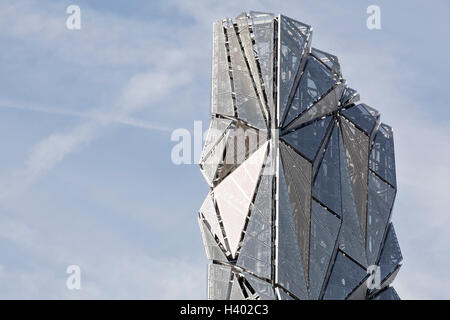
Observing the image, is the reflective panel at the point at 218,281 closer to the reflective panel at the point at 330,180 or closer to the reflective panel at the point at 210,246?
the reflective panel at the point at 210,246

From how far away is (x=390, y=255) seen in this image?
7044 centimetres

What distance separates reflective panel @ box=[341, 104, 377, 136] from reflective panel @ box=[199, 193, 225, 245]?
11589mm

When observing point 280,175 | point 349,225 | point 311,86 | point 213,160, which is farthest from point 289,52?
point 349,225

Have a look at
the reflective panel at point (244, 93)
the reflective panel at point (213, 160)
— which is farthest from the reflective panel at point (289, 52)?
the reflective panel at point (213, 160)

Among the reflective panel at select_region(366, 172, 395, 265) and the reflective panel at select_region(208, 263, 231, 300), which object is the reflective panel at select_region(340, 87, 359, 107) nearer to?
the reflective panel at select_region(366, 172, 395, 265)

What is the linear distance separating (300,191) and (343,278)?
6316 mm

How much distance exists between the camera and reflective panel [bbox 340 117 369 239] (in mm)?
68375

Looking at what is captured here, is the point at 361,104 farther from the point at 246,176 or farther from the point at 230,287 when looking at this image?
the point at 230,287

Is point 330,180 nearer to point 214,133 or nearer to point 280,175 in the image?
point 280,175

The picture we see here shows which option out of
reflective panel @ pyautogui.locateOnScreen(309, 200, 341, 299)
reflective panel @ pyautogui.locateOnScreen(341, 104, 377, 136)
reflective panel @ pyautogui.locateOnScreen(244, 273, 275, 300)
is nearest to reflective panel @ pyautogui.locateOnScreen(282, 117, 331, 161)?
reflective panel @ pyautogui.locateOnScreen(309, 200, 341, 299)

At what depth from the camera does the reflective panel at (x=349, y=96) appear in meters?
69.0

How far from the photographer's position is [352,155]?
68750mm

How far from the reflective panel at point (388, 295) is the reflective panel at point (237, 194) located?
12599mm
